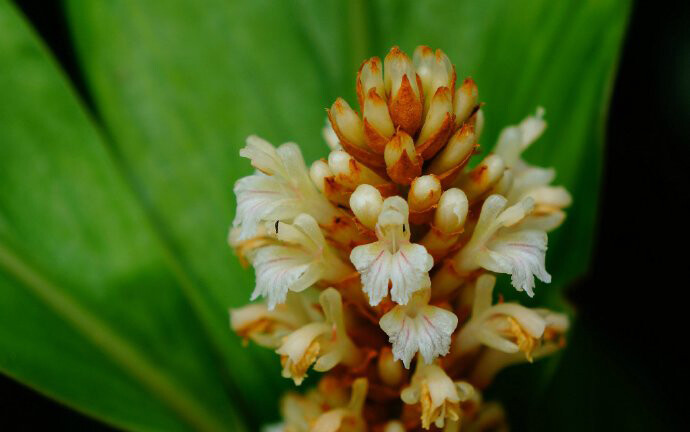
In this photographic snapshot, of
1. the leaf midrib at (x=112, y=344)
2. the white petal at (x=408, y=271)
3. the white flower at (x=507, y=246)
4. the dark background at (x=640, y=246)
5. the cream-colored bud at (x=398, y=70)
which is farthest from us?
the dark background at (x=640, y=246)

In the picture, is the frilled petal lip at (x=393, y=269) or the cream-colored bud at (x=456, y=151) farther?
the cream-colored bud at (x=456, y=151)

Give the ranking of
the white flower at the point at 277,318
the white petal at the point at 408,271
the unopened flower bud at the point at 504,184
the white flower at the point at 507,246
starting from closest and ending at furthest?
the white petal at the point at 408,271
the white flower at the point at 507,246
the unopened flower bud at the point at 504,184
the white flower at the point at 277,318

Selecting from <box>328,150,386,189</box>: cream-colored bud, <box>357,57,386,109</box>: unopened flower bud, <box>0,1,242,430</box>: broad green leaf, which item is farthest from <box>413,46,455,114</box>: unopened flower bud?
<box>0,1,242,430</box>: broad green leaf

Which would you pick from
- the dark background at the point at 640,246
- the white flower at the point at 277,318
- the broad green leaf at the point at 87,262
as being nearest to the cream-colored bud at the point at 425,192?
the white flower at the point at 277,318

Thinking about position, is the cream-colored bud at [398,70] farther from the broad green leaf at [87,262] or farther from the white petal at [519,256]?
the broad green leaf at [87,262]

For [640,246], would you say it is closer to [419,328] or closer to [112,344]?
[419,328]

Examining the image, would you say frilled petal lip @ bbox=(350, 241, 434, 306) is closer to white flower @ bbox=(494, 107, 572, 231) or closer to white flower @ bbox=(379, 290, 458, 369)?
white flower @ bbox=(379, 290, 458, 369)

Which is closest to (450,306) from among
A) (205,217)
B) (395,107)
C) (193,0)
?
(395,107)

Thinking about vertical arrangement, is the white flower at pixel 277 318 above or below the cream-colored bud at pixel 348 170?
below
